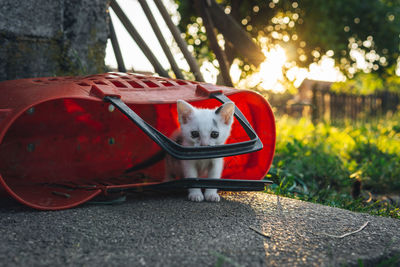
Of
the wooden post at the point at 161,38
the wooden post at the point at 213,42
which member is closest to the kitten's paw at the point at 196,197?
the wooden post at the point at 161,38

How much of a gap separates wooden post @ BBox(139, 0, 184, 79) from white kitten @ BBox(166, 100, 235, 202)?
33.0 inches

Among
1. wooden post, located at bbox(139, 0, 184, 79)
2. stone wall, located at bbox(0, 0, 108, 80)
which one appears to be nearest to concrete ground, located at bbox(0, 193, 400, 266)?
Answer: stone wall, located at bbox(0, 0, 108, 80)

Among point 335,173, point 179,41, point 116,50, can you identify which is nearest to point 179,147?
point 179,41

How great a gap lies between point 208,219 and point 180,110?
2.37 feet

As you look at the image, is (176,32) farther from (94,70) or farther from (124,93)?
(124,93)

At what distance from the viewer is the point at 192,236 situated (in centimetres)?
135

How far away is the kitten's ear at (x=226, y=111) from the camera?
1.93 m

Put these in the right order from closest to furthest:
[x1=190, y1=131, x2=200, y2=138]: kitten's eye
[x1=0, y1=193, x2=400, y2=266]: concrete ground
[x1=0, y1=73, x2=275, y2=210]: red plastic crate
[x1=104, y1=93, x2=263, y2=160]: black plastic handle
→ [x1=0, y1=193, x2=400, y2=266]: concrete ground < [x1=104, y1=93, x2=263, y2=160]: black plastic handle < [x1=0, y1=73, x2=275, y2=210]: red plastic crate < [x1=190, y1=131, x2=200, y2=138]: kitten's eye

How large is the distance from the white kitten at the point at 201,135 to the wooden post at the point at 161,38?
2.75 ft

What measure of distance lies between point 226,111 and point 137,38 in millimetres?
1337

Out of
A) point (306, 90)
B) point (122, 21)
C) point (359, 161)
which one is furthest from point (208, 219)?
point (306, 90)

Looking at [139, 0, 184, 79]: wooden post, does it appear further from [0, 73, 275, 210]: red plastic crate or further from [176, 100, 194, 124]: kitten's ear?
[176, 100, 194, 124]: kitten's ear

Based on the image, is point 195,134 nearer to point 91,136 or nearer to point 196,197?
point 196,197

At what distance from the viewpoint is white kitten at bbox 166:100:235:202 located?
1960mm
